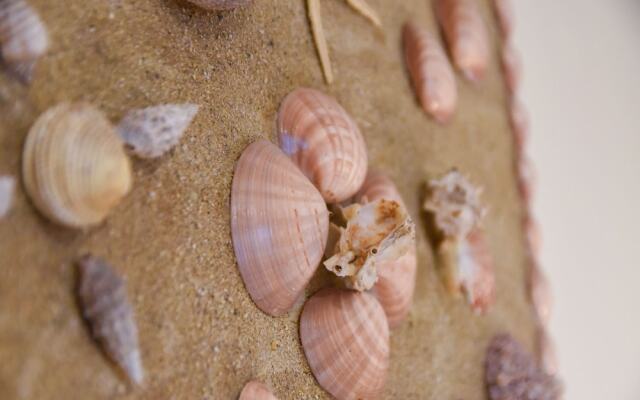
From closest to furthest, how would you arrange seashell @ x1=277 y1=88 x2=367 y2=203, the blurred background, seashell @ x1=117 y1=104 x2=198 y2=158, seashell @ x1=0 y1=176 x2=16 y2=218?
seashell @ x1=0 y1=176 x2=16 y2=218 < seashell @ x1=117 y1=104 x2=198 y2=158 < seashell @ x1=277 y1=88 x2=367 y2=203 < the blurred background

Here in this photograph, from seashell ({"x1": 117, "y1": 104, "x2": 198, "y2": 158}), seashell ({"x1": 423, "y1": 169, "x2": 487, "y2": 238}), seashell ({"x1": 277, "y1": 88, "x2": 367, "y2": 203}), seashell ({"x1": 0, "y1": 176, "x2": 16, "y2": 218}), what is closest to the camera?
seashell ({"x1": 0, "y1": 176, "x2": 16, "y2": 218})

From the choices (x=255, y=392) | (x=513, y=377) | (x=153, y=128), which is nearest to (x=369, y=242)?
(x=255, y=392)

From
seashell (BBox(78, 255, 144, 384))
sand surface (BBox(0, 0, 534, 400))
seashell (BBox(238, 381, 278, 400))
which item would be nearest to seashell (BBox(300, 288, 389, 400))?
sand surface (BBox(0, 0, 534, 400))

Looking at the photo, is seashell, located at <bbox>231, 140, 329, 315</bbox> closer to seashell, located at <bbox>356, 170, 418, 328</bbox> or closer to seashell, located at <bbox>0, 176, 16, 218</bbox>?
seashell, located at <bbox>356, 170, 418, 328</bbox>

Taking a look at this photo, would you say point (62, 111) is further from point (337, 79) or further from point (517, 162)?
point (517, 162)

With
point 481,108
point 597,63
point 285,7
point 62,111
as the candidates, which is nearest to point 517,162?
point 481,108

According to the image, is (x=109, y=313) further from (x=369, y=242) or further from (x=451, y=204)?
(x=451, y=204)

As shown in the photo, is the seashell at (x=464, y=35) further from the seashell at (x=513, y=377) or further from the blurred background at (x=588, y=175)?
the seashell at (x=513, y=377)
